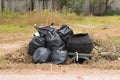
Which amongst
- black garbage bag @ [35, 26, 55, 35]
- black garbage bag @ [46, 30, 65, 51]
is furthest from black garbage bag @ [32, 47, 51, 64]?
black garbage bag @ [35, 26, 55, 35]

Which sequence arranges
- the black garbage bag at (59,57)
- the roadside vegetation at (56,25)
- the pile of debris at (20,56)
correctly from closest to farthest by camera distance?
the black garbage bag at (59,57) → the pile of debris at (20,56) → the roadside vegetation at (56,25)

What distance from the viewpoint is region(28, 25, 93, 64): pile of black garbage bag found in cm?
1189

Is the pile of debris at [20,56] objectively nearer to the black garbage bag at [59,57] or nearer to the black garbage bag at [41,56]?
the black garbage bag at [41,56]

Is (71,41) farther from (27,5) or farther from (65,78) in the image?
(27,5)

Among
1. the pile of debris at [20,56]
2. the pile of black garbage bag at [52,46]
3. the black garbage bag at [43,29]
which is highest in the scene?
the black garbage bag at [43,29]

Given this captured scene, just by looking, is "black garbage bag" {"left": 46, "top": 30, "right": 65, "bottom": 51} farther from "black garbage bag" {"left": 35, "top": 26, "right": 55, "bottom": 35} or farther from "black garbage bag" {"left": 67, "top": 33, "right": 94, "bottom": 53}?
"black garbage bag" {"left": 67, "top": 33, "right": 94, "bottom": 53}

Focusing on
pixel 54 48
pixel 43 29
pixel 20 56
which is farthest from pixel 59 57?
pixel 20 56

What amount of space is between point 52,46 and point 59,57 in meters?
0.48

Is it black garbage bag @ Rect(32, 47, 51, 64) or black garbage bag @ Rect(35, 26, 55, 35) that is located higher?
black garbage bag @ Rect(35, 26, 55, 35)

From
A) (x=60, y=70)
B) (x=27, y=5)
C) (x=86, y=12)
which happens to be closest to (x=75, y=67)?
(x=60, y=70)

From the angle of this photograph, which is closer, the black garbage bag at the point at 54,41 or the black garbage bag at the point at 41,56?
the black garbage bag at the point at 41,56

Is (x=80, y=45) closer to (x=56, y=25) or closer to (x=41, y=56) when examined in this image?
(x=41, y=56)

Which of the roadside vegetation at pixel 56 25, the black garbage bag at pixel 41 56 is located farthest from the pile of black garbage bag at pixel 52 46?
Result: the roadside vegetation at pixel 56 25

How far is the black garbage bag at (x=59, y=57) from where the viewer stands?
38.9 feet
